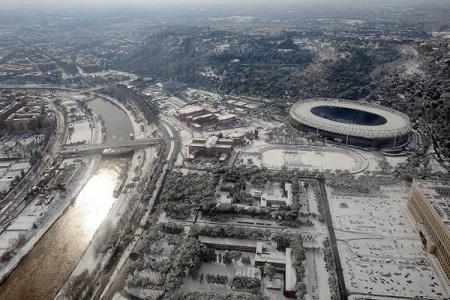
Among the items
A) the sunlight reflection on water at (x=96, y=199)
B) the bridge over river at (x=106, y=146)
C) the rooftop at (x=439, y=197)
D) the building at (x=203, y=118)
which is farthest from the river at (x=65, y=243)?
the rooftop at (x=439, y=197)

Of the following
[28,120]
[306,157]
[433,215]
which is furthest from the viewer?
[28,120]

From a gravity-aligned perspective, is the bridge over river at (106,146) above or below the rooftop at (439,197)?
below

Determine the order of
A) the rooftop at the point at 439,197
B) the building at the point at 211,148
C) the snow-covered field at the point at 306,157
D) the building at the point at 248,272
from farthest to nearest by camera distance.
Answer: the building at the point at 211,148 → the snow-covered field at the point at 306,157 → the rooftop at the point at 439,197 → the building at the point at 248,272

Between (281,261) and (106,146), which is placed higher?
(281,261)

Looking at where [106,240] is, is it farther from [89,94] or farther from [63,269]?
[89,94]

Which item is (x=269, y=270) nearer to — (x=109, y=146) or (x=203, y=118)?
(x=109, y=146)

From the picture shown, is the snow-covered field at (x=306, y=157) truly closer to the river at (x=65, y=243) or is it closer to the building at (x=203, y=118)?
the building at (x=203, y=118)

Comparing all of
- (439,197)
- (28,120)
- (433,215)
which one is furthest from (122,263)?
(28,120)
